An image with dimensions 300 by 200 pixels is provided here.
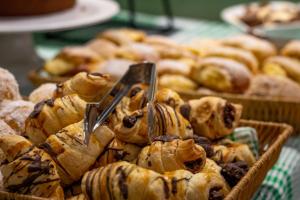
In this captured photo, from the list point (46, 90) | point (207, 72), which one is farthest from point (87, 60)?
point (46, 90)

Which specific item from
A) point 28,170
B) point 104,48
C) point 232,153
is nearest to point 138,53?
point 104,48

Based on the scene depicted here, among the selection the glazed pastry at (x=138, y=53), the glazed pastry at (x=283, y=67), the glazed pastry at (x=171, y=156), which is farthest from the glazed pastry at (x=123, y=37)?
the glazed pastry at (x=171, y=156)

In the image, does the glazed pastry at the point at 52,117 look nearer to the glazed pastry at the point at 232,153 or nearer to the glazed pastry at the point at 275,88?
the glazed pastry at the point at 232,153

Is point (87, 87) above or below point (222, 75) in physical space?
above

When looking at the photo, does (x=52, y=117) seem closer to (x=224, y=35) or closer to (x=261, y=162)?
(x=261, y=162)

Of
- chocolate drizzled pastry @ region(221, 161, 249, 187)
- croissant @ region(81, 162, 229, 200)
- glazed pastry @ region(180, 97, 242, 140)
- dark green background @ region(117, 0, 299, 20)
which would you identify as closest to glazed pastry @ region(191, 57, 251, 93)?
glazed pastry @ region(180, 97, 242, 140)

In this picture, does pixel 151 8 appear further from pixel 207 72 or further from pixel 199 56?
pixel 207 72
